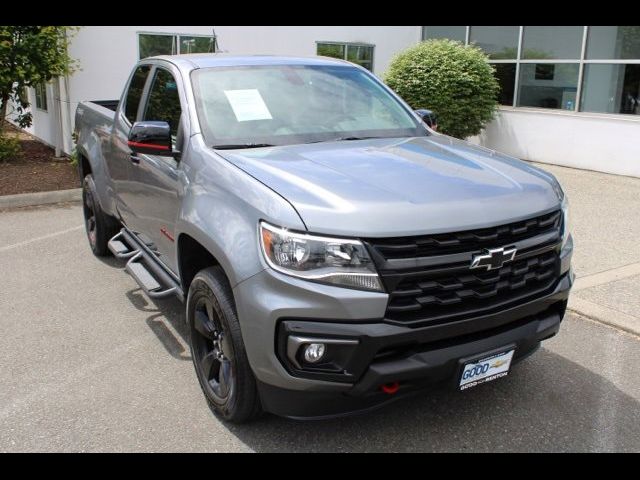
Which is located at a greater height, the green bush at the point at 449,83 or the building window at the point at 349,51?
the building window at the point at 349,51

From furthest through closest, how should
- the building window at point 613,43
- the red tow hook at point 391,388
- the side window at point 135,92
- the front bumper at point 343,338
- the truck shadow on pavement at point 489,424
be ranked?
the building window at point 613,43 < the side window at point 135,92 < the truck shadow on pavement at point 489,424 < the red tow hook at point 391,388 < the front bumper at point 343,338

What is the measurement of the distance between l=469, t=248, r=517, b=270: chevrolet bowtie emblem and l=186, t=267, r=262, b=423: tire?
1111 millimetres

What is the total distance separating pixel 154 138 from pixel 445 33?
11207 mm

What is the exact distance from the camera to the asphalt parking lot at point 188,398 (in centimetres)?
310

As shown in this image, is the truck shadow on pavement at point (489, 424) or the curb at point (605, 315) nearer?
the truck shadow on pavement at point (489, 424)

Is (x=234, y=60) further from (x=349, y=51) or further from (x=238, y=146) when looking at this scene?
(x=349, y=51)

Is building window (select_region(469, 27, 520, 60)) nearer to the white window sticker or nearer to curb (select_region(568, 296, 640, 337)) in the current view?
curb (select_region(568, 296, 640, 337))

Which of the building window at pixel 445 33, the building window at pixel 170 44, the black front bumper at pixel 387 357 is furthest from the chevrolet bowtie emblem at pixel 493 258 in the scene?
the building window at pixel 445 33

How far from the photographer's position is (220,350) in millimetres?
3188

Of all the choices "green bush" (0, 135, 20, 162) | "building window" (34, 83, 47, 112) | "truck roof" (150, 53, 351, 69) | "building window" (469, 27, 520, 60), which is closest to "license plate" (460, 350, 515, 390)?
"truck roof" (150, 53, 351, 69)

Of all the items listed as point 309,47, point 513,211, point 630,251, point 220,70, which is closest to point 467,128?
point 309,47

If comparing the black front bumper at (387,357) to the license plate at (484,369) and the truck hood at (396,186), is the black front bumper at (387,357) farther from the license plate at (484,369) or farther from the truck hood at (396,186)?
the truck hood at (396,186)

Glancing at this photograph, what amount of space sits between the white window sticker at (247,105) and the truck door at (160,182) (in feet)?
1.11
